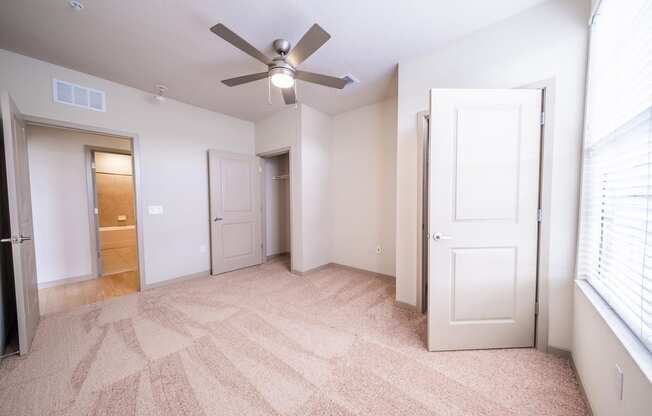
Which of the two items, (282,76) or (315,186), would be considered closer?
(282,76)

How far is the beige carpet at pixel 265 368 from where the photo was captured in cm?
128

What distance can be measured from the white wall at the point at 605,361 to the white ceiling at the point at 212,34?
2.20m

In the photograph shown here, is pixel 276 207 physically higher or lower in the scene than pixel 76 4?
lower

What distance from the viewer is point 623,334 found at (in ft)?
3.33

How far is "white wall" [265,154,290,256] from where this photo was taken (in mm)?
4445

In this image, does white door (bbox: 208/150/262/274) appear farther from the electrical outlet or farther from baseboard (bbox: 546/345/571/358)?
the electrical outlet

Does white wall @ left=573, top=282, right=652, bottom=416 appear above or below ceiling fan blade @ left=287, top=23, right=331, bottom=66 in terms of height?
below

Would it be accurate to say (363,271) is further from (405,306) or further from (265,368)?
(265,368)

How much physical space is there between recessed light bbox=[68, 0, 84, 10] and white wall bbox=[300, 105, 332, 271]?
2.26 m

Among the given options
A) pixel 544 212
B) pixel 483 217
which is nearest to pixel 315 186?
pixel 483 217

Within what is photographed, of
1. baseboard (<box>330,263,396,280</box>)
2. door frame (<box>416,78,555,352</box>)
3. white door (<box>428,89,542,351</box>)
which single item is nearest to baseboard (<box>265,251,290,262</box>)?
baseboard (<box>330,263,396,280</box>)

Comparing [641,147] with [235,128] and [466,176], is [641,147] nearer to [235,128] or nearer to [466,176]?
[466,176]

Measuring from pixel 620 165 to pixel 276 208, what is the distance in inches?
172

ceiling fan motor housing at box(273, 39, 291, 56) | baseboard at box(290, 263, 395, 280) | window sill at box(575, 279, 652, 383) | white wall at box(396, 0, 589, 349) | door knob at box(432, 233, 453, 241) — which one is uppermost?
ceiling fan motor housing at box(273, 39, 291, 56)
